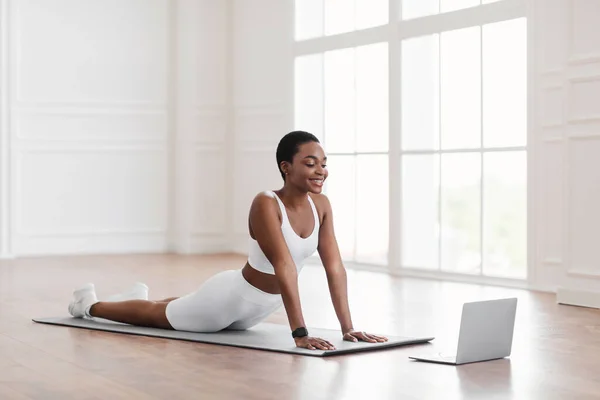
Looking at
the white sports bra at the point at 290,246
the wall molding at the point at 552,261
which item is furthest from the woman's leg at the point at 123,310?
the wall molding at the point at 552,261

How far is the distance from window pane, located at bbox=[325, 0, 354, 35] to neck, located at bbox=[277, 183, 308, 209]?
396 centimetres

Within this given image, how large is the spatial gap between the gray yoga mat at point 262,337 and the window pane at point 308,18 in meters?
3.96

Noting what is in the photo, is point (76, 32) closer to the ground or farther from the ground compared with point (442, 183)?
farther from the ground

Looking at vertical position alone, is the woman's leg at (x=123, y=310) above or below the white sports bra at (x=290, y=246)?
below

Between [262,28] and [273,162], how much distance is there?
1.15 metres

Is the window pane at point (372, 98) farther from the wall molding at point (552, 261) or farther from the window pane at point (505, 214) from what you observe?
the wall molding at point (552, 261)

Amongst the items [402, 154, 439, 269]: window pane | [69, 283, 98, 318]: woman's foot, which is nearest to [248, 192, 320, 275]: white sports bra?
[69, 283, 98, 318]: woman's foot

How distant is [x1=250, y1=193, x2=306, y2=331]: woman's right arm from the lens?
3.64 meters

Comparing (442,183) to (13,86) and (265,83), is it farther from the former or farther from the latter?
(13,86)

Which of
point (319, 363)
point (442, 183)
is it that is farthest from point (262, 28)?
point (319, 363)

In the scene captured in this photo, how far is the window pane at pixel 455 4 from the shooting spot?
21.6 ft

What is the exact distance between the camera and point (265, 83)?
855 centimetres

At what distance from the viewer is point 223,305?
3955mm

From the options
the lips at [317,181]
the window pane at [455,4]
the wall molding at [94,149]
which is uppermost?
the window pane at [455,4]
